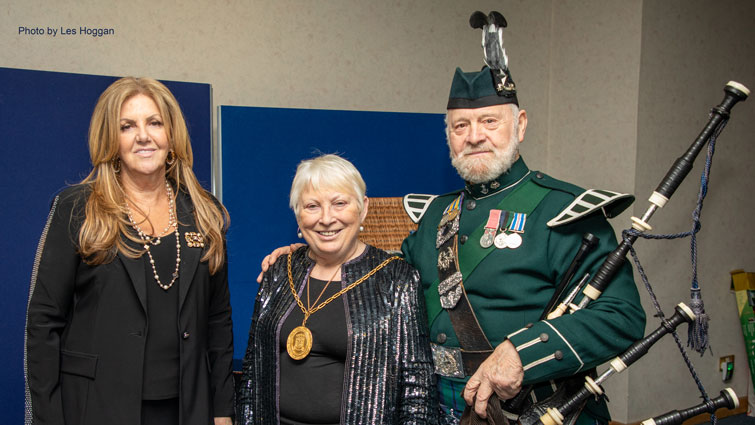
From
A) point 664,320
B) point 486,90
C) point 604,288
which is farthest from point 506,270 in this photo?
point 486,90

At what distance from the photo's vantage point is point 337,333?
5.96 feet

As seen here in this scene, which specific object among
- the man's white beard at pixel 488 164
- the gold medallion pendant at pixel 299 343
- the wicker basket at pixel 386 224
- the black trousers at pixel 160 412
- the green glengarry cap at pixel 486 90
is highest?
the green glengarry cap at pixel 486 90

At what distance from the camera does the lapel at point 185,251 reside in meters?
1.91

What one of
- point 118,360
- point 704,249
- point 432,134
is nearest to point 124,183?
Answer: point 118,360

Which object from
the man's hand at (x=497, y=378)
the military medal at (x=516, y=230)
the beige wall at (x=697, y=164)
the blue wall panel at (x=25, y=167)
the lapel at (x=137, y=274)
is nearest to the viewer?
the man's hand at (x=497, y=378)

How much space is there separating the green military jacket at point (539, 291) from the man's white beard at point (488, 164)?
4cm

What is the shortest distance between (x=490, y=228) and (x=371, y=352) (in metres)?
0.54

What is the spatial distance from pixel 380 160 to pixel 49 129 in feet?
4.91

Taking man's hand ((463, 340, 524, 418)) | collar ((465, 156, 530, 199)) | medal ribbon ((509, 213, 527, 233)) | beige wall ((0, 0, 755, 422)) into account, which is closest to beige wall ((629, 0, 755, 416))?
beige wall ((0, 0, 755, 422))

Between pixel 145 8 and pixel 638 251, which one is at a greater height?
pixel 145 8

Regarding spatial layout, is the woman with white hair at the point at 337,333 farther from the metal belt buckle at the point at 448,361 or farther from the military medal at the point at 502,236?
the military medal at the point at 502,236

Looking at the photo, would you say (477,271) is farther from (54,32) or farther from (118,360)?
(54,32)

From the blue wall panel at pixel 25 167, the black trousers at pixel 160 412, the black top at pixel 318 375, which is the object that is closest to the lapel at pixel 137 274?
the black trousers at pixel 160 412

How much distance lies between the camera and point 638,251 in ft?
12.9
